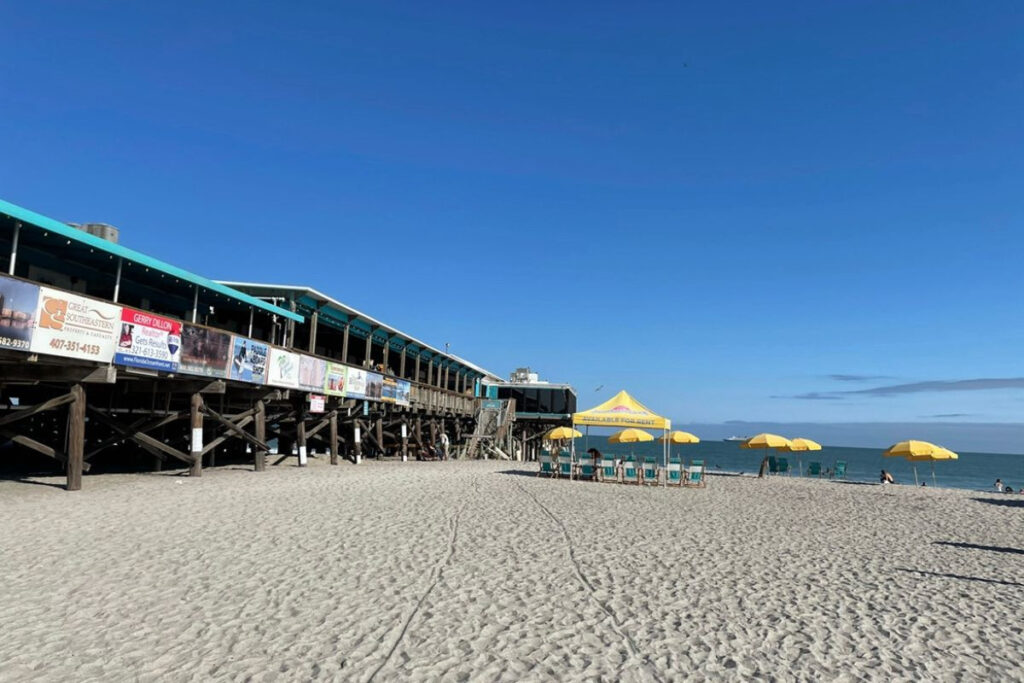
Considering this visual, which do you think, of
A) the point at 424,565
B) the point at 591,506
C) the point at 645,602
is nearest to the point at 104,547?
the point at 424,565

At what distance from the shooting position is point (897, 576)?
8133 millimetres

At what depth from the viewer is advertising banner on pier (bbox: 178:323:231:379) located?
46.9 feet

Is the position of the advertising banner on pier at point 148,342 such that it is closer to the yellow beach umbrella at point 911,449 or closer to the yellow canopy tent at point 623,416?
the yellow canopy tent at point 623,416

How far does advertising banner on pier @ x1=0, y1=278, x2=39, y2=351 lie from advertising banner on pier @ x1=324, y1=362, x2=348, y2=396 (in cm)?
1083

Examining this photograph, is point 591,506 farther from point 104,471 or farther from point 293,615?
point 104,471

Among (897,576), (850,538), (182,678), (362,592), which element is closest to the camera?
(182,678)

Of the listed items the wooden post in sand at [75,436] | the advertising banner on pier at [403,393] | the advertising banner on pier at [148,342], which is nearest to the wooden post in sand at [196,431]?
the advertising banner on pier at [148,342]

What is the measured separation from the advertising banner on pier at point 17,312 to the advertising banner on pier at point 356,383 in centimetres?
1231

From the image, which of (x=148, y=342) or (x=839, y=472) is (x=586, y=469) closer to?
(x=148, y=342)

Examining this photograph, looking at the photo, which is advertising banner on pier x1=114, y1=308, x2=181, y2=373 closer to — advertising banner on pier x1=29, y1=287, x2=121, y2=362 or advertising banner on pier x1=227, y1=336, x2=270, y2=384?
advertising banner on pier x1=29, y1=287, x2=121, y2=362

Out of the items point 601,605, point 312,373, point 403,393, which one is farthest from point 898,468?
point 601,605

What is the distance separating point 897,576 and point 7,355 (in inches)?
550

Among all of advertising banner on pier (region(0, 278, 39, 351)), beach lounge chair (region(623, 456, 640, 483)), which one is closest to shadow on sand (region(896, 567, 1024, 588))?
beach lounge chair (region(623, 456, 640, 483))

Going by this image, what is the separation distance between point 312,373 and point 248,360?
3.55m
